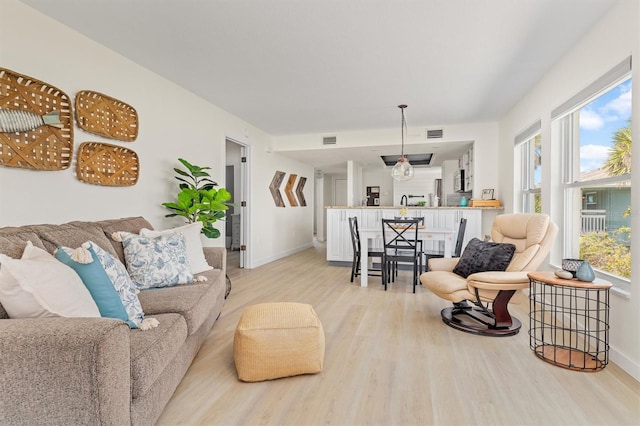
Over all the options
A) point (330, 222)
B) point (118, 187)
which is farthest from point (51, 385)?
point (330, 222)

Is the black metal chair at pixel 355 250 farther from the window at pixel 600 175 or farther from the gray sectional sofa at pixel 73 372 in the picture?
the gray sectional sofa at pixel 73 372

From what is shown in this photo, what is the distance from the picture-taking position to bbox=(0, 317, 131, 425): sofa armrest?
1.09 metres

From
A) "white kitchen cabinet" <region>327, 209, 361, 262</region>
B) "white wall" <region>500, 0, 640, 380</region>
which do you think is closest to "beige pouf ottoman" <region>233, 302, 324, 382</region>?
"white wall" <region>500, 0, 640, 380</region>

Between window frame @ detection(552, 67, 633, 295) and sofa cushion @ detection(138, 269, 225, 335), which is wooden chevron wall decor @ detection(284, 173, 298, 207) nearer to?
sofa cushion @ detection(138, 269, 225, 335)

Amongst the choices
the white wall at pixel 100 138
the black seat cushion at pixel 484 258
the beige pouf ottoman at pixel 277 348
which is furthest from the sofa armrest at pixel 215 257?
the black seat cushion at pixel 484 258

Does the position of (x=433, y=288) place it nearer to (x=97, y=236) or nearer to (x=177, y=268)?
(x=177, y=268)

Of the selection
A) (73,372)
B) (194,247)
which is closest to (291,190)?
(194,247)

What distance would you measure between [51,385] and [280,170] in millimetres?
5954

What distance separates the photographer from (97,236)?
2236 millimetres

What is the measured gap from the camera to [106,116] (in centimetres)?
286

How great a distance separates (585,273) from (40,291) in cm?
300

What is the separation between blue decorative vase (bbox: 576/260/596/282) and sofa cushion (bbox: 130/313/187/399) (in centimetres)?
A: 251

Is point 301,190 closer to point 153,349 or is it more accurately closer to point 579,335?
point 579,335

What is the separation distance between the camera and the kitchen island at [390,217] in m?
5.38
